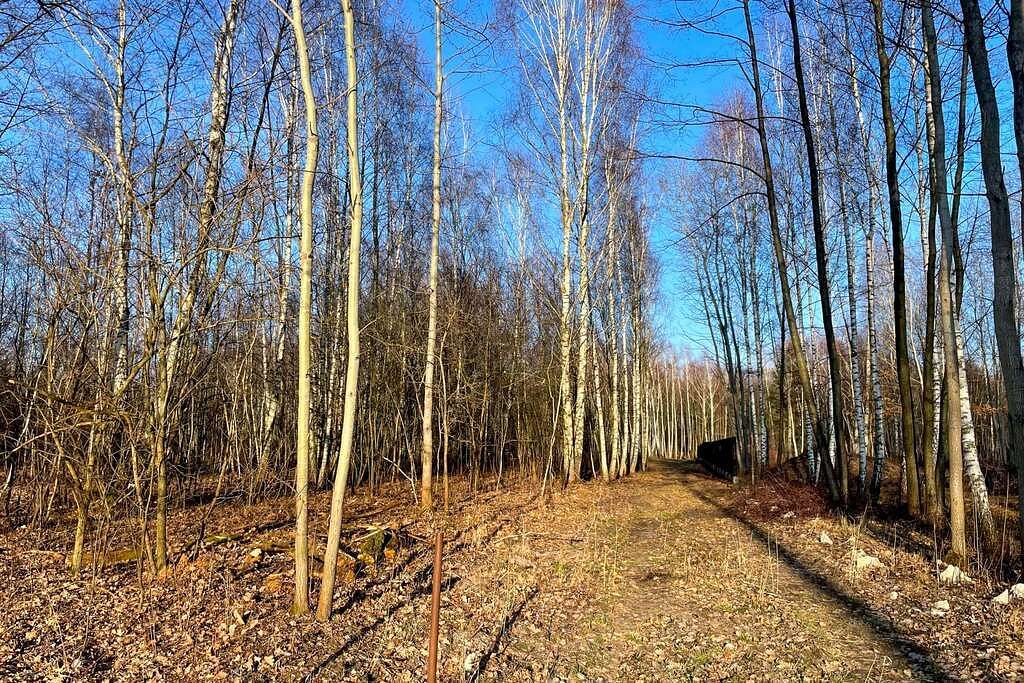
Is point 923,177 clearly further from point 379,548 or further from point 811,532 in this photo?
point 379,548

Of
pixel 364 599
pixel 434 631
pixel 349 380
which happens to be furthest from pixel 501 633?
pixel 349 380

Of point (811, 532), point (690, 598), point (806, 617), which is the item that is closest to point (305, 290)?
point (690, 598)

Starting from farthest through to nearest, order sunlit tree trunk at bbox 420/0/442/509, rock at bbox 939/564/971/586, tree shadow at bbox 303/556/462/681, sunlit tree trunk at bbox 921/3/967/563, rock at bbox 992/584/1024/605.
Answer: sunlit tree trunk at bbox 420/0/442/509
sunlit tree trunk at bbox 921/3/967/563
rock at bbox 939/564/971/586
rock at bbox 992/584/1024/605
tree shadow at bbox 303/556/462/681

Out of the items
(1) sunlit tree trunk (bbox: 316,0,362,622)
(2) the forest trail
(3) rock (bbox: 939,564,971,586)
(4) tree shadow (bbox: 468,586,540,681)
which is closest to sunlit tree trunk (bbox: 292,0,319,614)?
(1) sunlit tree trunk (bbox: 316,0,362,622)

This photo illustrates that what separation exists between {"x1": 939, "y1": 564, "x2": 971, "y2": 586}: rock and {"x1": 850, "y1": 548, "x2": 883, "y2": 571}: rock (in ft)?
2.02

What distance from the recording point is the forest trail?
4281 millimetres

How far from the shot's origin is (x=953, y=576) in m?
5.81

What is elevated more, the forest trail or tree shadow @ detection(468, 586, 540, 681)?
tree shadow @ detection(468, 586, 540, 681)

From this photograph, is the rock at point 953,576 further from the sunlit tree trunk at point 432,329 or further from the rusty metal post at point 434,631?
the sunlit tree trunk at point 432,329

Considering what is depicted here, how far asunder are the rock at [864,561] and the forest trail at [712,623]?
1.59ft

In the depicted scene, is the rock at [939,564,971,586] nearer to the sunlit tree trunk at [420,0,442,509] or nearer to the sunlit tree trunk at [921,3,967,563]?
the sunlit tree trunk at [921,3,967,563]

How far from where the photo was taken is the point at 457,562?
6.98 m

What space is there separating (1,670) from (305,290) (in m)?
3.14

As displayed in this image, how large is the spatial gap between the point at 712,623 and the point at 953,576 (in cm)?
266
